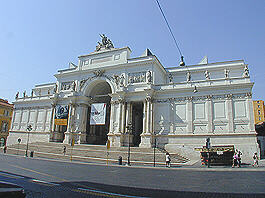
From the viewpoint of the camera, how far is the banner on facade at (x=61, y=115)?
40125 millimetres

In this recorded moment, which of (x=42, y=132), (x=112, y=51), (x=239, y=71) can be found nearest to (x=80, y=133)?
(x=42, y=132)

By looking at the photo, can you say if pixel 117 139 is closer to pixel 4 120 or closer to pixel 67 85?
pixel 67 85

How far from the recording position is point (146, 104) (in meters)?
33.8

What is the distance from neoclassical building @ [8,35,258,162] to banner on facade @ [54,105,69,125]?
0.14m

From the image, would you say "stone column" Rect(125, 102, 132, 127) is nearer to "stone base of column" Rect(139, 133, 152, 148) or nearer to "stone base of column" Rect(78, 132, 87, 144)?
"stone base of column" Rect(139, 133, 152, 148)

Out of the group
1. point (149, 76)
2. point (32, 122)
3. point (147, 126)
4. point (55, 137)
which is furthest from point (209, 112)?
point (32, 122)

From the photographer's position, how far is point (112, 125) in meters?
35.0

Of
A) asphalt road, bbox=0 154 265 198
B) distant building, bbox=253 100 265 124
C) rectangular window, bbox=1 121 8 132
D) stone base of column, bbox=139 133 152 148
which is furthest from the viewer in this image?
distant building, bbox=253 100 265 124

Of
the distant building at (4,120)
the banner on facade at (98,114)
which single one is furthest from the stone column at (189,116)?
the distant building at (4,120)

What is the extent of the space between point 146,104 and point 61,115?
1829 cm

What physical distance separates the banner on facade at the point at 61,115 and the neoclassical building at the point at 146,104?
141mm

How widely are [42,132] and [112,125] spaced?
18.4 m

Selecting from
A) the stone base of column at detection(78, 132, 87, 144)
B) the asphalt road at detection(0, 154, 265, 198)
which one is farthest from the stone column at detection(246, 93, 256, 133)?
the stone base of column at detection(78, 132, 87, 144)

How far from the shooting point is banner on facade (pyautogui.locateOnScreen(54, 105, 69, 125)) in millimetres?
40125
